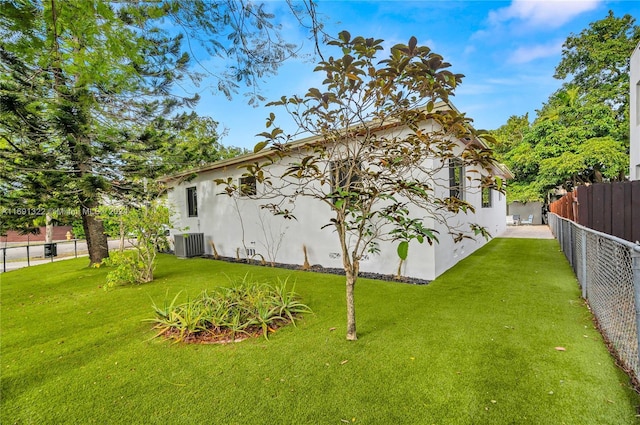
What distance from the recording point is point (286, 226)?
8117 mm

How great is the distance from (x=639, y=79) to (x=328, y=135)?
9.40 meters

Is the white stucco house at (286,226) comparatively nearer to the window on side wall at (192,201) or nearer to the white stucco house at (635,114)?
the window on side wall at (192,201)

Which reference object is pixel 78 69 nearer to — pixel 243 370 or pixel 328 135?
pixel 328 135

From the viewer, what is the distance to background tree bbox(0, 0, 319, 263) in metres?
2.83

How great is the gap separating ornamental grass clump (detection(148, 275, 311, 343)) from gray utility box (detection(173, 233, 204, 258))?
21.2ft

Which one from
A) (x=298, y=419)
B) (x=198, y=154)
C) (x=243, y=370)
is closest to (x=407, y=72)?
(x=298, y=419)

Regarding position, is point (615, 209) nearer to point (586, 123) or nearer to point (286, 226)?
point (286, 226)

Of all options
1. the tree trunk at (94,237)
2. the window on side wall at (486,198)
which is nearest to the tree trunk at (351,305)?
the window on side wall at (486,198)

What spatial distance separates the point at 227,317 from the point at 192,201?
887cm

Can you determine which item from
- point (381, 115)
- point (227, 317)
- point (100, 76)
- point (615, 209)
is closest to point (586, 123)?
point (615, 209)

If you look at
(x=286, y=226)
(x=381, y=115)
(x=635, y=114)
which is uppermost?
(x=635, y=114)

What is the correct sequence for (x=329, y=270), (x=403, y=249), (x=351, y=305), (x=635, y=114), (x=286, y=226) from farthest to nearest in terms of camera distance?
(x=286, y=226) → (x=635, y=114) → (x=329, y=270) → (x=351, y=305) → (x=403, y=249)

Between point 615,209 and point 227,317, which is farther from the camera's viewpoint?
point 615,209

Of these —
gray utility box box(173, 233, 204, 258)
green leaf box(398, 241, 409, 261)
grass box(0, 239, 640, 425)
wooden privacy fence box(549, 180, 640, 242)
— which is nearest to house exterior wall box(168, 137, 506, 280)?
gray utility box box(173, 233, 204, 258)
